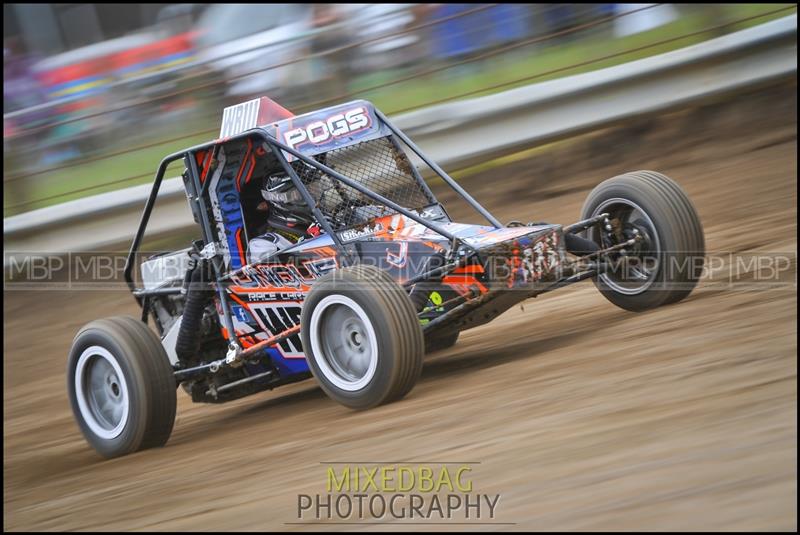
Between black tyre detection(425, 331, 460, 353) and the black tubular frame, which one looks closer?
the black tubular frame

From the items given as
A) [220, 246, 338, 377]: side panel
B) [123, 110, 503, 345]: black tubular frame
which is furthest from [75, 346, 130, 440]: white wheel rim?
[220, 246, 338, 377]: side panel

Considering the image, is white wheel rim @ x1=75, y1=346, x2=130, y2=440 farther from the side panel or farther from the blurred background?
the blurred background

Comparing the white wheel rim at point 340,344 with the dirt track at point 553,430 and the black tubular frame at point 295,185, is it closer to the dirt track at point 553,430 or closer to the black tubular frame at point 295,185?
the dirt track at point 553,430

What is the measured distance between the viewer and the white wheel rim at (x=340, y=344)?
5230mm

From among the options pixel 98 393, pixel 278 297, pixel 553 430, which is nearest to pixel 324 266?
pixel 278 297

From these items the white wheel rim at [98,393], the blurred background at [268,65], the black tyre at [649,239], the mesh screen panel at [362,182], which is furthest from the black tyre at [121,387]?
the blurred background at [268,65]

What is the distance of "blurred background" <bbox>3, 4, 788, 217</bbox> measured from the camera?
9.70m

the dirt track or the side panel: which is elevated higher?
the side panel

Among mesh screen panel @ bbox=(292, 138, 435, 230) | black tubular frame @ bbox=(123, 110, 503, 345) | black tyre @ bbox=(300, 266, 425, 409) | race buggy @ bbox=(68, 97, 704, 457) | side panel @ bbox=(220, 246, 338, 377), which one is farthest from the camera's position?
mesh screen panel @ bbox=(292, 138, 435, 230)

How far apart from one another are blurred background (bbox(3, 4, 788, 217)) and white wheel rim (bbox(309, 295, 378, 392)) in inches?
204

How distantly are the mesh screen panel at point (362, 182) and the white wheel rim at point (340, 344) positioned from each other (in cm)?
81

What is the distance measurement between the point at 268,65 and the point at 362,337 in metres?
5.57

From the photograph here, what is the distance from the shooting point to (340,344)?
5359mm

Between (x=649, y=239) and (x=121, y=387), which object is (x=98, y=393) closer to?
(x=121, y=387)
